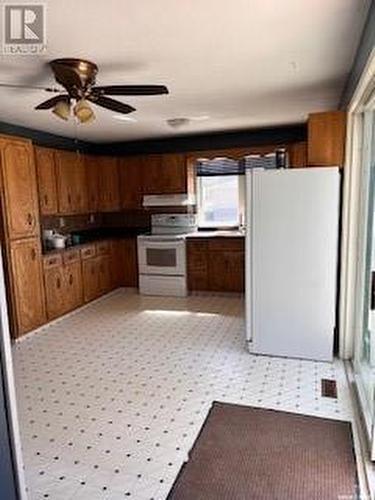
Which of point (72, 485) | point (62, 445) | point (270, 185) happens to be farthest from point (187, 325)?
point (72, 485)

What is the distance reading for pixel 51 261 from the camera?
4699 millimetres

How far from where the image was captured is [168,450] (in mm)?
2283

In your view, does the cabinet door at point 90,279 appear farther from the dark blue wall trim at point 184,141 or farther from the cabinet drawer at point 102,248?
the dark blue wall trim at point 184,141

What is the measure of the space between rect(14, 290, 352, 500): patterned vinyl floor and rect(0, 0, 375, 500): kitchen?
16 mm

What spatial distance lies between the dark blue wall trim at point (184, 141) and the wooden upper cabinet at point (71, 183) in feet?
1.17

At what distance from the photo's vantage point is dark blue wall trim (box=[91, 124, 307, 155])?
18.0 feet

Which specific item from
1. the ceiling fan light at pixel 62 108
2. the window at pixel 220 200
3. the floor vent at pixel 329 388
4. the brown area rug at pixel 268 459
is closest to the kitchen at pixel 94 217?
the window at pixel 220 200

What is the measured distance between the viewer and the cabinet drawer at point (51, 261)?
4.59m

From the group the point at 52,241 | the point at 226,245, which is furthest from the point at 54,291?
the point at 226,245

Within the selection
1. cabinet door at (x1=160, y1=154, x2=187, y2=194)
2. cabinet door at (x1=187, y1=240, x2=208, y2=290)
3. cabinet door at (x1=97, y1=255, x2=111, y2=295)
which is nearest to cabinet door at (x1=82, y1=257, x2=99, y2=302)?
cabinet door at (x1=97, y1=255, x2=111, y2=295)

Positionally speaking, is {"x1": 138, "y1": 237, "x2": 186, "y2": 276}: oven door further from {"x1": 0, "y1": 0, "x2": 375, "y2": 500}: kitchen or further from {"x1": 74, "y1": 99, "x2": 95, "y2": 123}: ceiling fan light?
{"x1": 74, "y1": 99, "x2": 95, "y2": 123}: ceiling fan light

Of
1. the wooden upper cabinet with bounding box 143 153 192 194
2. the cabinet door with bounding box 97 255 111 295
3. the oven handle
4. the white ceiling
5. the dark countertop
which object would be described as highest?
the white ceiling

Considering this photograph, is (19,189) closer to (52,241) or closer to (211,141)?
(52,241)

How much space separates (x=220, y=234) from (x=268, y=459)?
3.82 metres
